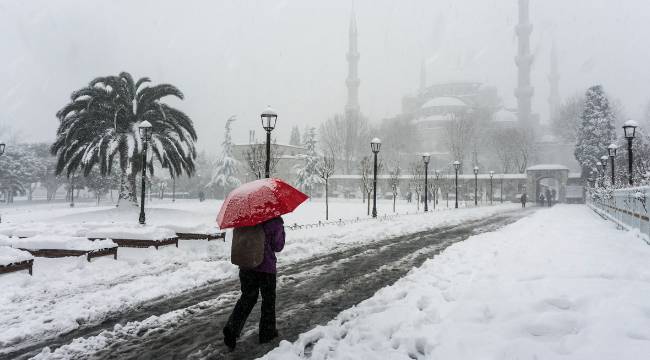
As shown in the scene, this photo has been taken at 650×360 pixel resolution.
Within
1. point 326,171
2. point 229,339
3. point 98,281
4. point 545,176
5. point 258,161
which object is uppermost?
point 258,161

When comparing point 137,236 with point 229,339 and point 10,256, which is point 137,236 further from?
point 229,339

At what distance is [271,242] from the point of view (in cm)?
442

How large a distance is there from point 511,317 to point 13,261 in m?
8.49

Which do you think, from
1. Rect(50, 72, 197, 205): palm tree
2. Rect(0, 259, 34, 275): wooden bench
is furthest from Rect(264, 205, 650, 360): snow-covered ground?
Rect(50, 72, 197, 205): palm tree

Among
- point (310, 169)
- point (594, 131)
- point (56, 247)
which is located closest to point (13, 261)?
point (56, 247)

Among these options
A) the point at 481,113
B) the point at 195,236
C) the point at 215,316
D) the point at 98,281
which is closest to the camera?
the point at 215,316

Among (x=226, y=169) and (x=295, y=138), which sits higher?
(x=295, y=138)

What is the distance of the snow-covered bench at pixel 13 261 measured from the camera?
7.63 meters

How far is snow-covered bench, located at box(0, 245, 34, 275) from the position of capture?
763cm

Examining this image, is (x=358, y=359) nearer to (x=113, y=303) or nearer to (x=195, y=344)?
(x=195, y=344)

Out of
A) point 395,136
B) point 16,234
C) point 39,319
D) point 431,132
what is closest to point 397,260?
point 39,319

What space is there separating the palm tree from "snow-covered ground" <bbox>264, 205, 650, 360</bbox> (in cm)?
1933

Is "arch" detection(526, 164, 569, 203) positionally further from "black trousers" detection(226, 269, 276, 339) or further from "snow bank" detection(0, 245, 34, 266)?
"black trousers" detection(226, 269, 276, 339)

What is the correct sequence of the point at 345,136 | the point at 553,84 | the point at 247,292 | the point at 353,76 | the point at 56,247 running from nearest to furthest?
the point at 247,292 < the point at 56,247 < the point at 345,136 < the point at 353,76 < the point at 553,84
